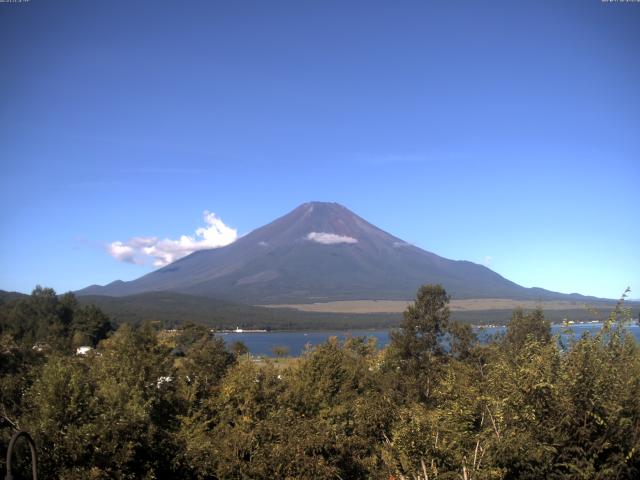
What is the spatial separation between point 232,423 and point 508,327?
893 inches

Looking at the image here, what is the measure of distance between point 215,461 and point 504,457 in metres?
8.61

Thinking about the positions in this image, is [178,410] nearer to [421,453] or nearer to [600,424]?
[421,453]

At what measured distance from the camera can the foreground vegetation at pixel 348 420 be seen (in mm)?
9508

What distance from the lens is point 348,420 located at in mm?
20844

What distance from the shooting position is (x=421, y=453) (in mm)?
10617

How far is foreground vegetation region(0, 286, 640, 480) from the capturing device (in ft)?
31.2

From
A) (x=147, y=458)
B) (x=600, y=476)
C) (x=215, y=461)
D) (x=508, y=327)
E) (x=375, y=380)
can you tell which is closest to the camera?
(x=600, y=476)

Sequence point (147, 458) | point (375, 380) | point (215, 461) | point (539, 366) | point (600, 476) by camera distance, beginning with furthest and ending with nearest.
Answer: point (375, 380), point (147, 458), point (215, 461), point (539, 366), point (600, 476)

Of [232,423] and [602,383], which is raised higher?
[602,383]

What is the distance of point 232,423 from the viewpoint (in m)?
21.2

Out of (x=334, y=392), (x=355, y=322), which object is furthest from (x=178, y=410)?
(x=355, y=322)

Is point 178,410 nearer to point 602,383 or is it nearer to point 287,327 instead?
point 602,383

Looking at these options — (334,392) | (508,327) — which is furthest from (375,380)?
(508,327)

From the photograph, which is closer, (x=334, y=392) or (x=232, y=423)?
(x=232, y=423)
